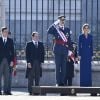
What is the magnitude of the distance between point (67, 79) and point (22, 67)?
329 centimetres

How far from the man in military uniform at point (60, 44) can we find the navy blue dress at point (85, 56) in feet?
0.95

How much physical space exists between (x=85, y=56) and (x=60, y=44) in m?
0.63

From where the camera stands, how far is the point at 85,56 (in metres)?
13.3

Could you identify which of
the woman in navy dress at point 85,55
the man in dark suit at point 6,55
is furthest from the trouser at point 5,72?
the woman in navy dress at point 85,55

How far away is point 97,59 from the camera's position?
1855 centimetres

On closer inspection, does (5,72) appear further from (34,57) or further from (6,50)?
(34,57)

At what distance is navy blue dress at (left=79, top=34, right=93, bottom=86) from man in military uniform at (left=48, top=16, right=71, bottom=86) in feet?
0.95

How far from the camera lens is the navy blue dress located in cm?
1314

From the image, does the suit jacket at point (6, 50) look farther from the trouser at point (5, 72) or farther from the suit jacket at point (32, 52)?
the suit jacket at point (32, 52)

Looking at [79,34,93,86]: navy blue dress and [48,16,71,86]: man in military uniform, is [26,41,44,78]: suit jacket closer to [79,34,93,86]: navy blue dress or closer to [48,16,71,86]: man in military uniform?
[48,16,71,86]: man in military uniform

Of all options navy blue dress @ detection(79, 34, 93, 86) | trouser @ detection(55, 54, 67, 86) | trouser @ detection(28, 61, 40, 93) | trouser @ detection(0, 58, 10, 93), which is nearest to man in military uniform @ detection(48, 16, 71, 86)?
trouser @ detection(55, 54, 67, 86)

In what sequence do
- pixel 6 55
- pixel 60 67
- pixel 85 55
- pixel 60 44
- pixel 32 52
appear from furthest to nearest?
pixel 32 52
pixel 6 55
pixel 85 55
pixel 60 67
pixel 60 44

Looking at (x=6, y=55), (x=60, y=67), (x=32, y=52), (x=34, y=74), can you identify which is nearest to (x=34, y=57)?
(x=32, y=52)

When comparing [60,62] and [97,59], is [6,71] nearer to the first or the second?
[60,62]
